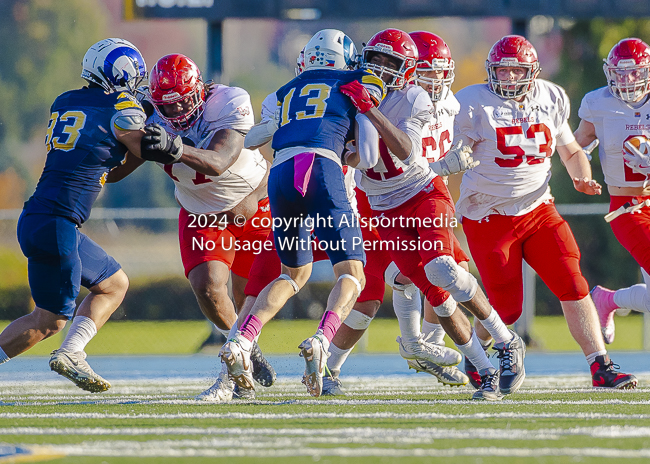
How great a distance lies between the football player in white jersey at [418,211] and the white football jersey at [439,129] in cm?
26

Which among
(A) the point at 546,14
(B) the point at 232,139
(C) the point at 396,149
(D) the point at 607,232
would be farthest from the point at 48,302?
(D) the point at 607,232

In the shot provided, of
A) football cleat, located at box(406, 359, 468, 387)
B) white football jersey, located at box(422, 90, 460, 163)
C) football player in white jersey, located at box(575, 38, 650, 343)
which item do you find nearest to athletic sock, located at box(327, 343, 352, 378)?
football cleat, located at box(406, 359, 468, 387)

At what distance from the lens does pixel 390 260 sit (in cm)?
520

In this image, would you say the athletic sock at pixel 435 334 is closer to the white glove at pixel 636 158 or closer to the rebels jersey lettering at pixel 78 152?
the white glove at pixel 636 158

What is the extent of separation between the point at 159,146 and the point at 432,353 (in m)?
1.96

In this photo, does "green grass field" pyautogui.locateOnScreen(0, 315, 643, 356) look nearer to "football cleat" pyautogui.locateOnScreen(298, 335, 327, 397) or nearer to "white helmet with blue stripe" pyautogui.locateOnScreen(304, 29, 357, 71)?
"white helmet with blue stripe" pyautogui.locateOnScreen(304, 29, 357, 71)

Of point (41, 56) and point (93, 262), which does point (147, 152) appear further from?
point (41, 56)

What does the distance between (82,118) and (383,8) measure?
4.34 m

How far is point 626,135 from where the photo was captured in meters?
5.39

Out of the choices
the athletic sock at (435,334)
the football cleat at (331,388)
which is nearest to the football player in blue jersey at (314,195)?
the football cleat at (331,388)

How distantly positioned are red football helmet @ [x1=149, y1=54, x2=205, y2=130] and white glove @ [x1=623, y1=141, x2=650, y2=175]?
2.46m

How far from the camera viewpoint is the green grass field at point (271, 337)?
400 inches

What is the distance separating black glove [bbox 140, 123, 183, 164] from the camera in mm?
4129

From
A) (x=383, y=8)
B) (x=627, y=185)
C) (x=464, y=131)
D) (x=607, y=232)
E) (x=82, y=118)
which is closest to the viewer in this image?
(x=82, y=118)
